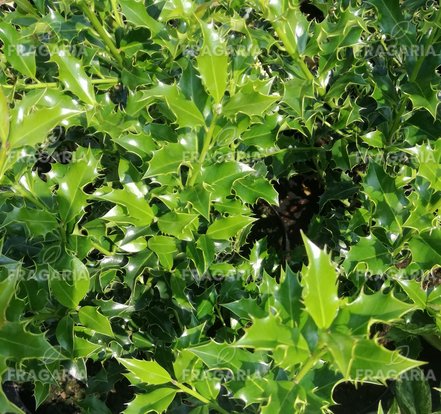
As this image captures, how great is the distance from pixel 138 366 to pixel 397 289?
0.82m

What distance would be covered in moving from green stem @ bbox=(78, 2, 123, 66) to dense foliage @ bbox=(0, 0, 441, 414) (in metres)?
0.01

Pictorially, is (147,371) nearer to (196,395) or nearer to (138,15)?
(196,395)

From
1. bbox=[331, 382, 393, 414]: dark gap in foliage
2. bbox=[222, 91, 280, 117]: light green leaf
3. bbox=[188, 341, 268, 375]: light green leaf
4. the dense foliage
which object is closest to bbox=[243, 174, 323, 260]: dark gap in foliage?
the dense foliage

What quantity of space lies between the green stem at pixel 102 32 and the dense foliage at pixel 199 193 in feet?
0.03

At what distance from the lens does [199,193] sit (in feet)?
4.32

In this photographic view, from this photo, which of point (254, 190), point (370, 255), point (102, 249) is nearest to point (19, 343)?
point (102, 249)

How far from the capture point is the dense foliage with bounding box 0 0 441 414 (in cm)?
116

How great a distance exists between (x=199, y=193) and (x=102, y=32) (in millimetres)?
605

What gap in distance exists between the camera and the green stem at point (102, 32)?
1.42 m

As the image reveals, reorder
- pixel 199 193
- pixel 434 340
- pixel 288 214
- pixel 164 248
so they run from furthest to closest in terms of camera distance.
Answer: pixel 288 214, pixel 434 340, pixel 164 248, pixel 199 193

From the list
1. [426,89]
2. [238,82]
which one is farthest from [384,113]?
[238,82]

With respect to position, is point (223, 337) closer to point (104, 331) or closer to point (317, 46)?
point (104, 331)

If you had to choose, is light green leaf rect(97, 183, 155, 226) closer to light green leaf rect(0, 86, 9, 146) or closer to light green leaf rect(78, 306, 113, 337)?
light green leaf rect(78, 306, 113, 337)

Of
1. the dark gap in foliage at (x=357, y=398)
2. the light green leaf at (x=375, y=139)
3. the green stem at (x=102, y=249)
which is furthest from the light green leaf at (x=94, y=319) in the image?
the dark gap in foliage at (x=357, y=398)
